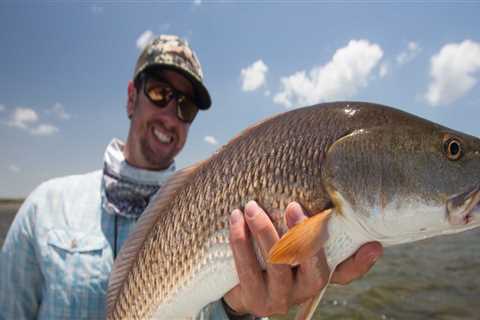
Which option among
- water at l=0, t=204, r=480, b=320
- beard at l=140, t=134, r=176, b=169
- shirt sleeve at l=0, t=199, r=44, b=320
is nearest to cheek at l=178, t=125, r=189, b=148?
beard at l=140, t=134, r=176, b=169

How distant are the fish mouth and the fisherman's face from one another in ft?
8.21

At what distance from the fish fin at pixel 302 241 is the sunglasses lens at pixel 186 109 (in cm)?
217

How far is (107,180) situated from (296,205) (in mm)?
1982

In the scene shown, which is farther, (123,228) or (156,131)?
(156,131)

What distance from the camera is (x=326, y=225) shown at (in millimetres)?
1812

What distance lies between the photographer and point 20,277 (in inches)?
117

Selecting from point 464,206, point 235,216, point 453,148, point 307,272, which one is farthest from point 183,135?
point 464,206

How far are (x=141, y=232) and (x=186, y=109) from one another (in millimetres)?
1563

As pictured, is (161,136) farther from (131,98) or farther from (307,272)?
(307,272)

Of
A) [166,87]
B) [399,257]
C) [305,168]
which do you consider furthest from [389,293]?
[305,168]

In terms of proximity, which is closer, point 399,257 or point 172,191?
point 172,191

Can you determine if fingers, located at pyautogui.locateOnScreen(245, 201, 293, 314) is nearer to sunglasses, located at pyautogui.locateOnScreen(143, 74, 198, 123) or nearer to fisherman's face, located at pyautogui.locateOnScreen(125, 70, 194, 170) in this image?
fisherman's face, located at pyautogui.locateOnScreen(125, 70, 194, 170)

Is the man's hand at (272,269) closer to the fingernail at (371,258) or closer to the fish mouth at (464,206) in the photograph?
the fingernail at (371,258)

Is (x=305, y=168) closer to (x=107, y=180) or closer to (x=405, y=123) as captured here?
(x=405, y=123)
